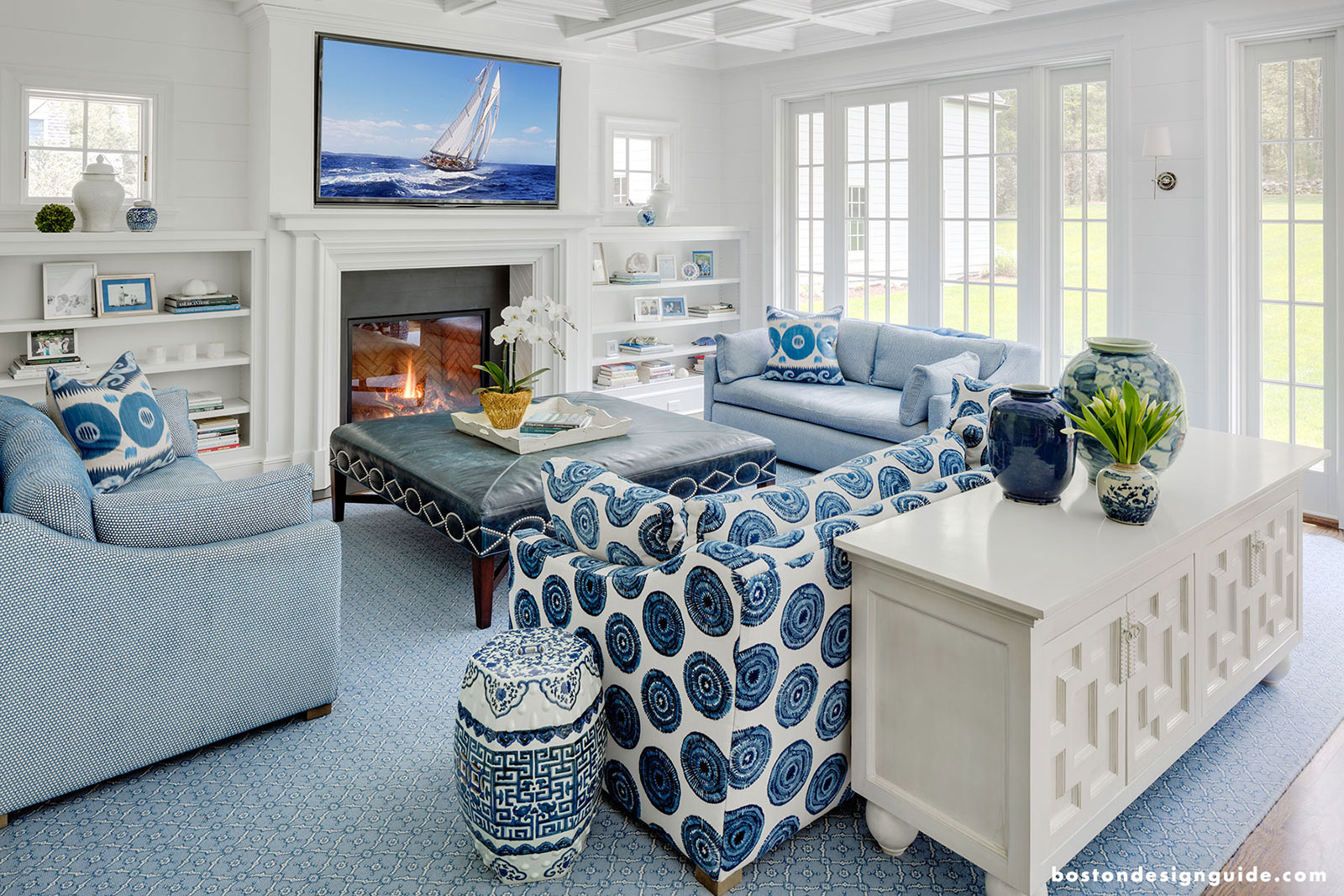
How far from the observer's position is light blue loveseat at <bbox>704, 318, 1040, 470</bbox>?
5344 mm

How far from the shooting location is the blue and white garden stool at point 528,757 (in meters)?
2.12

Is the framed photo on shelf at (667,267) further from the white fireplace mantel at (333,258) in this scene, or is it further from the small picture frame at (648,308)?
the white fireplace mantel at (333,258)

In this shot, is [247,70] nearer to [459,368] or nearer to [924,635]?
[459,368]

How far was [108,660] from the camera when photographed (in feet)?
8.02

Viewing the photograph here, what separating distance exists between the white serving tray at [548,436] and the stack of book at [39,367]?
185 centimetres

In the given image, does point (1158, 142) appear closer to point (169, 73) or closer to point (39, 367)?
point (169, 73)

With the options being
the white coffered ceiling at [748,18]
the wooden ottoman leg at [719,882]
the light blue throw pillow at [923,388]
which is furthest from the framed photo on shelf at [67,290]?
the wooden ottoman leg at [719,882]

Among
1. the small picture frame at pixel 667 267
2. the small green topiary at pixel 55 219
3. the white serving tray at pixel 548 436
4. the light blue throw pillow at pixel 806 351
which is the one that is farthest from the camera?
the small picture frame at pixel 667 267

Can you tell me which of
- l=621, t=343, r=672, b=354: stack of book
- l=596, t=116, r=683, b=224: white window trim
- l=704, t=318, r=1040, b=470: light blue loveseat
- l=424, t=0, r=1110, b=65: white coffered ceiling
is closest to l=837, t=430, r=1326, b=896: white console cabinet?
l=704, t=318, r=1040, b=470: light blue loveseat

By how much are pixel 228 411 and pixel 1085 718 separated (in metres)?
4.58

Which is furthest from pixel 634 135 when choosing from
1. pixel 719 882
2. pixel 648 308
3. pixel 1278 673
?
pixel 719 882

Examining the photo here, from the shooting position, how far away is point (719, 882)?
7.07ft

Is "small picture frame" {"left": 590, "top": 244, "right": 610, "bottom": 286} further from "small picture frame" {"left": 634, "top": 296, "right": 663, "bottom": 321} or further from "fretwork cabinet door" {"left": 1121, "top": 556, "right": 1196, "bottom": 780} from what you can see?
"fretwork cabinet door" {"left": 1121, "top": 556, "right": 1196, "bottom": 780}

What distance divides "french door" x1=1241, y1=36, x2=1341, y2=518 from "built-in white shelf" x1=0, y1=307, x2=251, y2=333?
5.09 m
